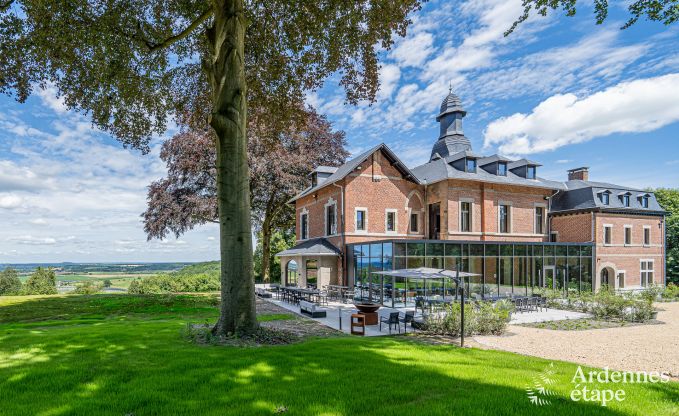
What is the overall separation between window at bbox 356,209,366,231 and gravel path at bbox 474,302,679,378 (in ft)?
37.6

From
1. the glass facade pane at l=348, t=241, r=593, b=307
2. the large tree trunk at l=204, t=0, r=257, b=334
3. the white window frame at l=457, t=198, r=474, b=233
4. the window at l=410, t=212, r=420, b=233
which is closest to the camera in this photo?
the large tree trunk at l=204, t=0, r=257, b=334

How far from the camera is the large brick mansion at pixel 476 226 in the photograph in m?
22.5

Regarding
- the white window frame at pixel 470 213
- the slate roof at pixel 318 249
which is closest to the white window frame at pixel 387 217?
the slate roof at pixel 318 249

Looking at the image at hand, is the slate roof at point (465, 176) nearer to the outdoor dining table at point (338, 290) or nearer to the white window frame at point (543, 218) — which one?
the white window frame at point (543, 218)

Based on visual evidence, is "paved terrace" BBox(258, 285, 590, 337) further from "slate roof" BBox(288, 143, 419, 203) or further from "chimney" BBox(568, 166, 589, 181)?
"chimney" BBox(568, 166, 589, 181)

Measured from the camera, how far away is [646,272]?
30.8m

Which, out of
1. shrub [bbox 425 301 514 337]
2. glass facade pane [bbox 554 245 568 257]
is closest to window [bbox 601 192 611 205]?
glass facade pane [bbox 554 245 568 257]

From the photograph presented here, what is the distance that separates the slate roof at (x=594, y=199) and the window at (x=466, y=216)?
993cm

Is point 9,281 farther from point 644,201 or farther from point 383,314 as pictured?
point 644,201

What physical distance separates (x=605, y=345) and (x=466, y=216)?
14.9 meters

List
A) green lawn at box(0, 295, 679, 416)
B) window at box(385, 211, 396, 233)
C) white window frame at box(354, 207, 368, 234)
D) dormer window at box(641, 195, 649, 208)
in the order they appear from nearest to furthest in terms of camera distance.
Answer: green lawn at box(0, 295, 679, 416) → white window frame at box(354, 207, 368, 234) → window at box(385, 211, 396, 233) → dormer window at box(641, 195, 649, 208)

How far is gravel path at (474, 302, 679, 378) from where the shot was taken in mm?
9320

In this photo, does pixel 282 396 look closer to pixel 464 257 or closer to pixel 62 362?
pixel 62 362

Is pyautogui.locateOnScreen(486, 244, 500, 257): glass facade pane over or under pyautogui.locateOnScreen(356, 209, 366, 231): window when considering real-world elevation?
under
